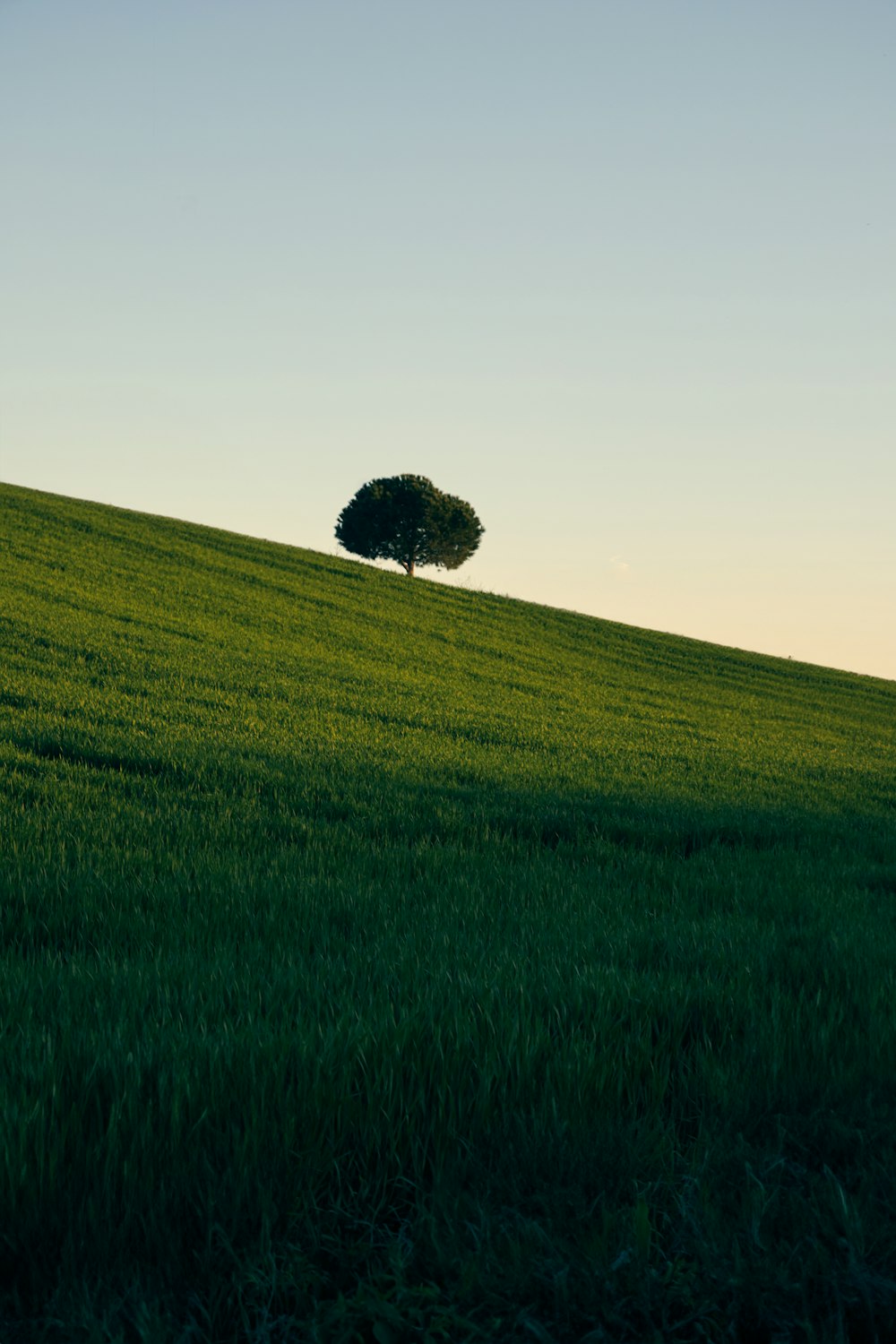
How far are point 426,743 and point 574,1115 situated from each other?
1062 cm

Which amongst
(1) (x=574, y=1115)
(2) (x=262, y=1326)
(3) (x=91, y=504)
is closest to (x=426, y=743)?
(1) (x=574, y=1115)

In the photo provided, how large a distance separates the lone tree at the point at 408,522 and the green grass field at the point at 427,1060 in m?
64.5

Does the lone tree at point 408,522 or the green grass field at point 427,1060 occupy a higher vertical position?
the lone tree at point 408,522

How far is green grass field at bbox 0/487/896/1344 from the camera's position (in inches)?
93.4

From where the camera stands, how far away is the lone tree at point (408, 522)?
73.6 meters

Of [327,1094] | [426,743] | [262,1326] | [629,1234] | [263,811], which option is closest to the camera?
[262,1326]

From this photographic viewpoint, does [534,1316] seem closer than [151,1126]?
Yes

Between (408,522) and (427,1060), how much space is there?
72075 millimetres

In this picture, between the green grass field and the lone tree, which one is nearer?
the green grass field

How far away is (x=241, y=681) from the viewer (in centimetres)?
1675

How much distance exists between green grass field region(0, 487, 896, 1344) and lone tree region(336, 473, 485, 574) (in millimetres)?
64452

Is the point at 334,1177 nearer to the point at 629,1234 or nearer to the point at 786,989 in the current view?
the point at 629,1234

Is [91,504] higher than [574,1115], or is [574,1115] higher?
[91,504]

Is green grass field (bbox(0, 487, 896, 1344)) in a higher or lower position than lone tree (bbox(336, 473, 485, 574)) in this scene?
lower
